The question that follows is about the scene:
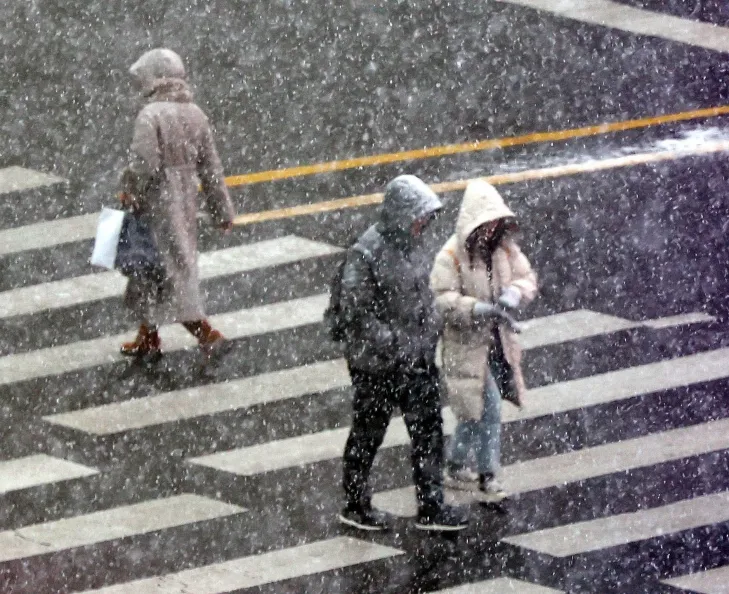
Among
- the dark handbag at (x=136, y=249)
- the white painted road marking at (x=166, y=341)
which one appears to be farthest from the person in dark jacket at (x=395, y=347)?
the white painted road marking at (x=166, y=341)

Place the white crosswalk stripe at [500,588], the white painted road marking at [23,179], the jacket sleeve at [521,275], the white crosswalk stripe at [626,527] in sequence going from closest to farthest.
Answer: the white crosswalk stripe at [500,588], the white crosswalk stripe at [626,527], the jacket sleeve at [521,275], the white painted road marking at [23,179]

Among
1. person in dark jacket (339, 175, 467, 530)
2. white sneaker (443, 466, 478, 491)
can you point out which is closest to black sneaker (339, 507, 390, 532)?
person in dark jacket (339, 175, 467, 530)

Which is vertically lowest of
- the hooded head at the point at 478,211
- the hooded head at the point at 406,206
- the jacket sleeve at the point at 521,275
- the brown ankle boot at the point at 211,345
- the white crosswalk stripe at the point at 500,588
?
the white crosswalk stripe at the point at 500,588

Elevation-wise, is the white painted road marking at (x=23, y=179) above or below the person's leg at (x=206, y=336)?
above

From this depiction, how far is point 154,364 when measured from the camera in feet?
37.9

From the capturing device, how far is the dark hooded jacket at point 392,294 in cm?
920

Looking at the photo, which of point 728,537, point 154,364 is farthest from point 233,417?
point 728,537

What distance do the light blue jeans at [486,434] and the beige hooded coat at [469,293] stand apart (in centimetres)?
8

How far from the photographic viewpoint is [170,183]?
36.9 feet

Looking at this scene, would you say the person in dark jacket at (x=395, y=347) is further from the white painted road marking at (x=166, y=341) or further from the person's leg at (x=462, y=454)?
the white painted road marking at (x=166, y=341)

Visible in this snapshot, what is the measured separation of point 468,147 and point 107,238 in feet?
14.8

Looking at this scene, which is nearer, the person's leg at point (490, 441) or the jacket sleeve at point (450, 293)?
the jacket sleeve at point (450, 293)

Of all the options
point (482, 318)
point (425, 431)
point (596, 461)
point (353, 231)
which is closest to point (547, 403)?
point (596, 461)

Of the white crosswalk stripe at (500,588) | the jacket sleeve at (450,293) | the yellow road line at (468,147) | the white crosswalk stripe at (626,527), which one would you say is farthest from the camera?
the yellow road line at (468,147)
